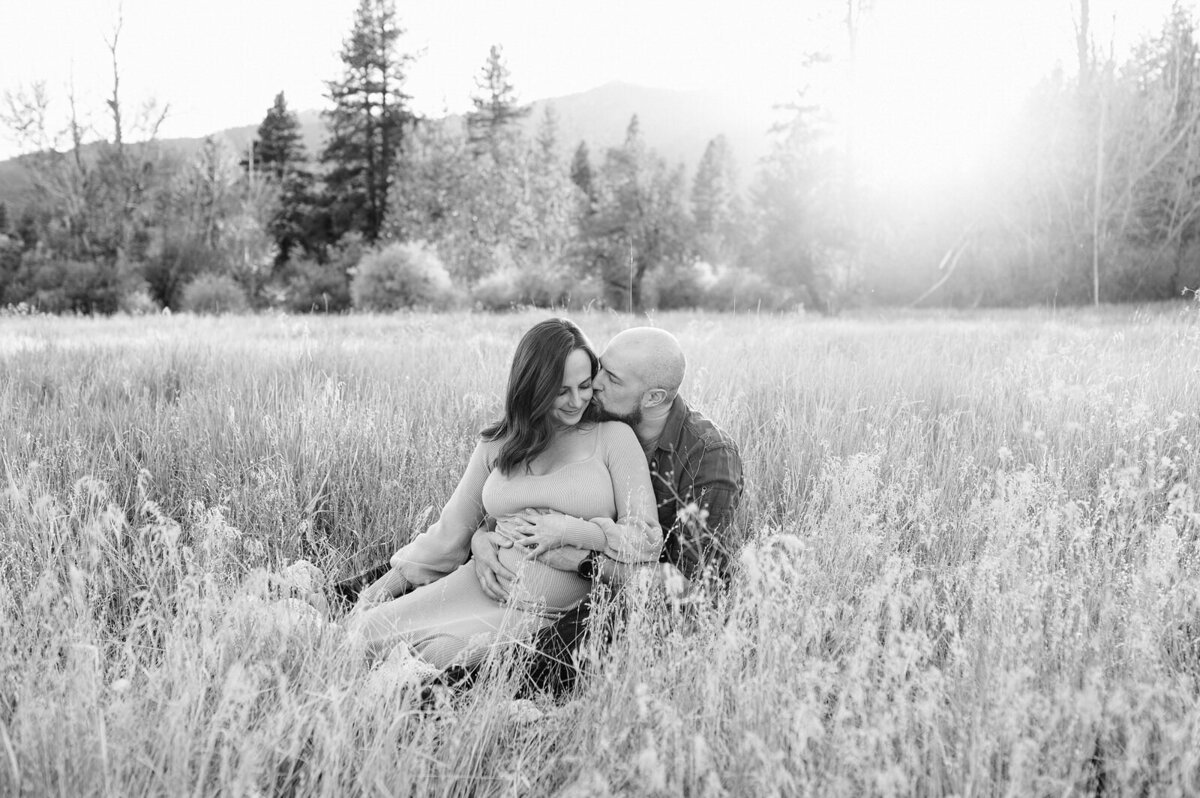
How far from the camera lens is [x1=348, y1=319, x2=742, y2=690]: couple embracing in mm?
3027

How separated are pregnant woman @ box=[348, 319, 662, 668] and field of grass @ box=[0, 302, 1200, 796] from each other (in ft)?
1.41

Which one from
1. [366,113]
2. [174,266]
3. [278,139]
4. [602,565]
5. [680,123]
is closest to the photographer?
[602,565]

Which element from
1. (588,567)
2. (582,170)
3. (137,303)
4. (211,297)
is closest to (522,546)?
(588,567)

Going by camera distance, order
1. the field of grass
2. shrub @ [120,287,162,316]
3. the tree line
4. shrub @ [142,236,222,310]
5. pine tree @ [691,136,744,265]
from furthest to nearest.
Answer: pine tree @ [691,136,744,265] → shrub @ [142,236,222,310] → shrub @ [120,287,162,316] → the tree line → the field of grass

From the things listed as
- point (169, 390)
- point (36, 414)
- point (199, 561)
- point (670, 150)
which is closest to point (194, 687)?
point (199, 561)

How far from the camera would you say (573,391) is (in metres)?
3.18

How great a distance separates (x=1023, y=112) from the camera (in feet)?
68.3

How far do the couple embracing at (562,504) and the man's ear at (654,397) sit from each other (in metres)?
0.01

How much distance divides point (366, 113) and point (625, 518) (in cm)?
4268

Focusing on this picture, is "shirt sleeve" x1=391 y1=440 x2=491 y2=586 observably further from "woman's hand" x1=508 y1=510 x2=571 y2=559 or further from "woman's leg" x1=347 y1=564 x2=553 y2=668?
"woman's hand" x1=508 y1=510 x2=571 y2=559

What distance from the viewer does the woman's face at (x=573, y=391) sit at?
3166 millimetres

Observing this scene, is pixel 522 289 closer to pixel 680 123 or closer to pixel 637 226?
pixel 637 226

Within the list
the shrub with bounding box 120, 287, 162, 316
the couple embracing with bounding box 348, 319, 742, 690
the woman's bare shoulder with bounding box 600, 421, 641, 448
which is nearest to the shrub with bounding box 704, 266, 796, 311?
the shrub with bounding box 120, 287, 162, 316

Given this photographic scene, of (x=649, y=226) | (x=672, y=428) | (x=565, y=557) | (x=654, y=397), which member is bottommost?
(x=565, y=557)
